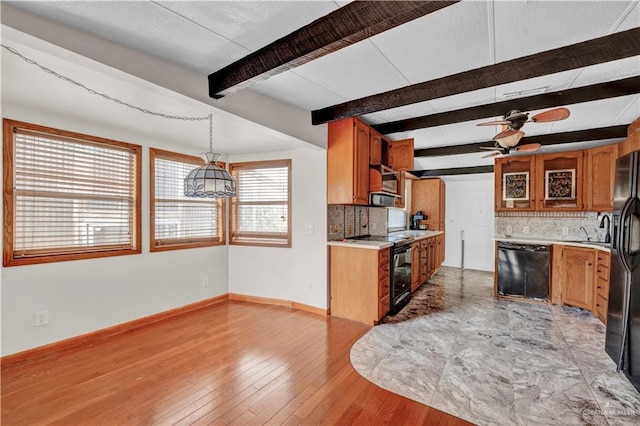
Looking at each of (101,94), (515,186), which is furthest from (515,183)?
(101,94)

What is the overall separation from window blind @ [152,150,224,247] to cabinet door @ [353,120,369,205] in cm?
229

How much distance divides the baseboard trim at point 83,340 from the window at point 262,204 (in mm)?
1327

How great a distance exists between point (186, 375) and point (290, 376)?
0.86m

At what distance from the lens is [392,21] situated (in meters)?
1.47

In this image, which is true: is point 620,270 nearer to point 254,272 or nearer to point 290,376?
point 290,376

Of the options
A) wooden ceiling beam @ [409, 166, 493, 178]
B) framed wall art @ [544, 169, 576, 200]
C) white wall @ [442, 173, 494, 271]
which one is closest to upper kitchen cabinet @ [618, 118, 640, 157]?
framed wall art @ [544, 169, 576, 200]

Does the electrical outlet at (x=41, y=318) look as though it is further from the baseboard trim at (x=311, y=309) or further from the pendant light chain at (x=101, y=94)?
the baseboard trim at (x=311, y=309)

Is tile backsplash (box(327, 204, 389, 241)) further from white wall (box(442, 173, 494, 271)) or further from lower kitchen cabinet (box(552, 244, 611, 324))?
white wall (box(442, 173, 494, 271))

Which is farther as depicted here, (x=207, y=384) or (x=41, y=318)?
(x=41, y=318)

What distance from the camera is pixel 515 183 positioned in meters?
4.86

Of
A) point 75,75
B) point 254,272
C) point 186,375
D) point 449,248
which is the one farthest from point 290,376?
point 449,248

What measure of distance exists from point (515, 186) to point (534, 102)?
245 cm

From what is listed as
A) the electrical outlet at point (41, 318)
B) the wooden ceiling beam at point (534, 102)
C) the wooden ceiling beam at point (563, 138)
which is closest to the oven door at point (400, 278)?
the wooden ceiling beam at point (534, 102)

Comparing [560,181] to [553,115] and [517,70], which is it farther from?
[517,70]
